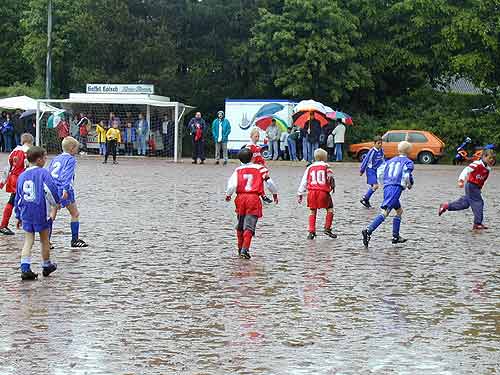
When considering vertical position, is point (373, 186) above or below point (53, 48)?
below

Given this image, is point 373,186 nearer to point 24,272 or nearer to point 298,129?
point 24,272

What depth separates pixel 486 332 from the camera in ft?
29.3

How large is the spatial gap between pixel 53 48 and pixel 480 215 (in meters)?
41.2

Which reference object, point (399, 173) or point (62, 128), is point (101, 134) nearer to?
point (62, 128)

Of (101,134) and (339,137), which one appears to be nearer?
(101,134)

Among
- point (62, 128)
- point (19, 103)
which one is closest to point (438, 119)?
point (62, 128)

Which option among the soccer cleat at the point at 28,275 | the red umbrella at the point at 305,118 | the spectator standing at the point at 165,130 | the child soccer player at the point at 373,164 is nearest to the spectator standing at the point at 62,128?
the spectator standing at the point at 165,130

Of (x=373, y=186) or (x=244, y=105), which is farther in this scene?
(x=244, y=105)

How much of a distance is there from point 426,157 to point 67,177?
32.3 m

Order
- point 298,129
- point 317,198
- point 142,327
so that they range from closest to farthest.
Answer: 1. point 142,327
2. point 317,198
3. point 298,129

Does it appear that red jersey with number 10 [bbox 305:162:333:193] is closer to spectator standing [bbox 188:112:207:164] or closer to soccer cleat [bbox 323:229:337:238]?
soccer cleat [bbox 323:229:337:238]

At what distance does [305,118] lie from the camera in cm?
4272

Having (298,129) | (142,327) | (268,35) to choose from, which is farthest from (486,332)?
(268,35)

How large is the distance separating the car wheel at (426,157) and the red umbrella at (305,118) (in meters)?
4.17
